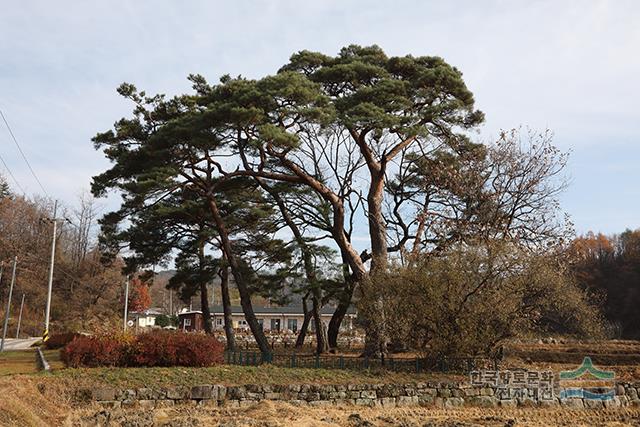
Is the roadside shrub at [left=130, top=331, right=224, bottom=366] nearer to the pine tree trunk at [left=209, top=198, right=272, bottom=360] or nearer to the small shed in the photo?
the pine tree trunk at [left=209, top=198, right=272, bottom=360]

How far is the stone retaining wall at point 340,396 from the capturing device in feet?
42.8

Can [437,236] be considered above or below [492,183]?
below

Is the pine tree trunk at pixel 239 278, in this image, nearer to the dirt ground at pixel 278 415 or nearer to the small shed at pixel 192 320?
the dirt ground at pixel 278 415

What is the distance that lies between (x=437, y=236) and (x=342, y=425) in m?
10.3

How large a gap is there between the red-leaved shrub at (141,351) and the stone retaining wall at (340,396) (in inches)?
64.2

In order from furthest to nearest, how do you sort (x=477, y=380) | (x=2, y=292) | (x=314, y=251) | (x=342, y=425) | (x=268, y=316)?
(x=268, y=316) < (x=2, y=292) < (x=314, y=251) < (x=477, y=380) < (x=342, y=425)

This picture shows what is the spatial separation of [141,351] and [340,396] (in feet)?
16.8

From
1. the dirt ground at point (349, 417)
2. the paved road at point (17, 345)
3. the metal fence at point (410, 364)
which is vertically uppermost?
the metal fence at point (410, 364)

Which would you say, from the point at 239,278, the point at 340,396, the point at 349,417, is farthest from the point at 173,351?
the point at 239,278

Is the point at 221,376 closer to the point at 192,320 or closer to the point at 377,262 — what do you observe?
the point at 377,262

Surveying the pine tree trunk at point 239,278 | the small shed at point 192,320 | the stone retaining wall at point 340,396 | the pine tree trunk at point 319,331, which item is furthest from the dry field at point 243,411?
the small shed at point 192,320

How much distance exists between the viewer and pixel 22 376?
513 inches

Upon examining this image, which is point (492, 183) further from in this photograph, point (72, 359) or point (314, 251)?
point (72, 359)

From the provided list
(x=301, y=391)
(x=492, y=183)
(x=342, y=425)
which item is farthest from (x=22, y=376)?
(x=492, y=183)
